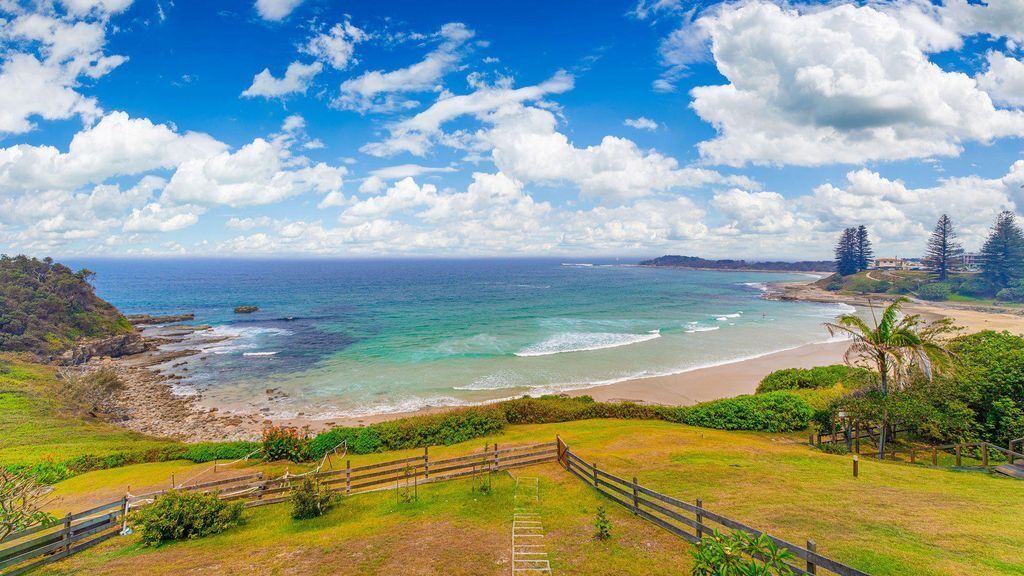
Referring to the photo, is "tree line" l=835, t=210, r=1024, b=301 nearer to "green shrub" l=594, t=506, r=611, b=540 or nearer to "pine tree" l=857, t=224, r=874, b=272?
"pine tree" l=857, t=224, r=874, b=272

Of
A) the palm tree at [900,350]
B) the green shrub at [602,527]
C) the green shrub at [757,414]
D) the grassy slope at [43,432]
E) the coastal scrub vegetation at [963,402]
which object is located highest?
the palm tree at [900,350]

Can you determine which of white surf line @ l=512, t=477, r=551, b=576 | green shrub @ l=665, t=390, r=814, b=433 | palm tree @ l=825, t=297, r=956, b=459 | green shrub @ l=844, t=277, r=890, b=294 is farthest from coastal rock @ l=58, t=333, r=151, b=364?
green shrub @ l=844, t=277, r=890, b=294

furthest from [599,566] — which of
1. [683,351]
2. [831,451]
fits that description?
[683,351]

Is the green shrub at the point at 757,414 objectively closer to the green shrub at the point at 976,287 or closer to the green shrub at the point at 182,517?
the green shrub at the point at 182,517

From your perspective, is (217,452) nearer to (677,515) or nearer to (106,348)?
(677,515)

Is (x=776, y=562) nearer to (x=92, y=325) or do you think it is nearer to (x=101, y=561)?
(x=101, y=561)

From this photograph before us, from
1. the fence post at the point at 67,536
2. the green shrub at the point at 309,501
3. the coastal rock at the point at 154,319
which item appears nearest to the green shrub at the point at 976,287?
the green shrub at the point at 309,501
